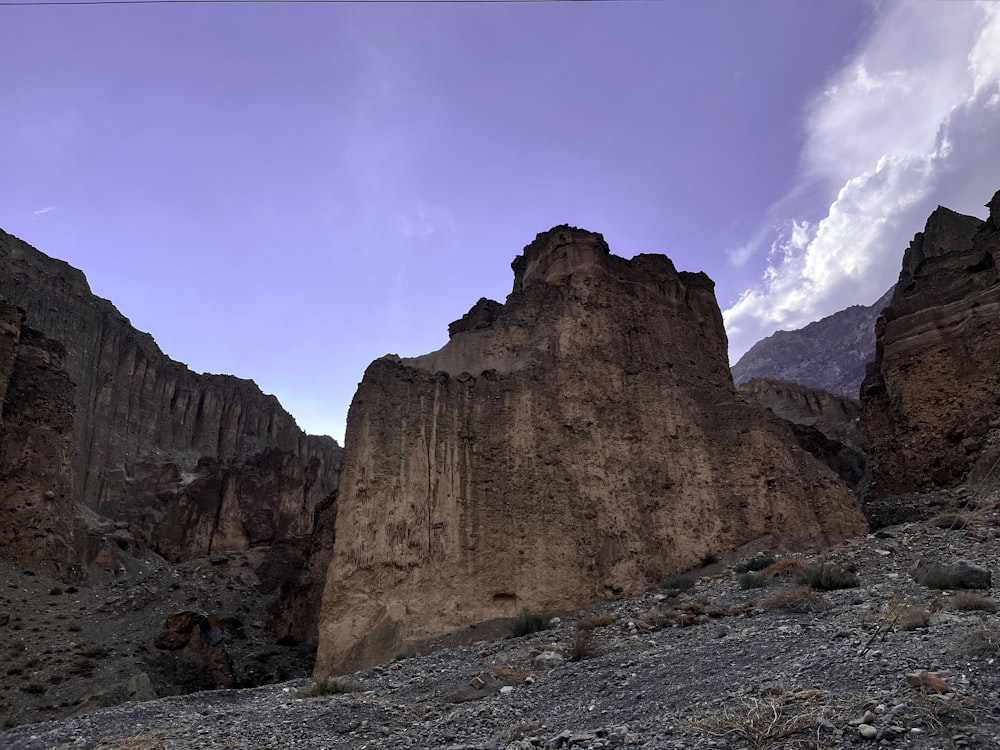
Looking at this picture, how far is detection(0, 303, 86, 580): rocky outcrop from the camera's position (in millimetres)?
26062

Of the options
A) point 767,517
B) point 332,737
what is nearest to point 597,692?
point 332,737

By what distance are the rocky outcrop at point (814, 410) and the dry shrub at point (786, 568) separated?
2436cm

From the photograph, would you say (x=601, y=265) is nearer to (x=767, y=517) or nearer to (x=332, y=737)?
(x=767, y=517)

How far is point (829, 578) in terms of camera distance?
13891 millimetres

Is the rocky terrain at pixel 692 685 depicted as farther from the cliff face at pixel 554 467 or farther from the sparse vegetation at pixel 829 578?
the cliff face at pixel 554 467

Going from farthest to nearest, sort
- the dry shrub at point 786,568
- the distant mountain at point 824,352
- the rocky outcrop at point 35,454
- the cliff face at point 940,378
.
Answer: the distant mountain at point 824,352 < the rocky outcrop at point 35,454 < the cliff face at point 940,378 < the dry shrub at point 786,568

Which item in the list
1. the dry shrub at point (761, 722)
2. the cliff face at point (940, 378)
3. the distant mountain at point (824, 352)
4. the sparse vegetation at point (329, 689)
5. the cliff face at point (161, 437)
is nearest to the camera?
the dry shrub at point (761, 722)

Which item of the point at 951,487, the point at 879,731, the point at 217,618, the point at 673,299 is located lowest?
the point at 879,731

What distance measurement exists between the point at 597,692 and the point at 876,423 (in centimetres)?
2227

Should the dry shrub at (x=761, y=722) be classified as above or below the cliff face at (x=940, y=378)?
below

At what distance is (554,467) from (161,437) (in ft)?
205

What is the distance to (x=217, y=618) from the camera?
2770cm

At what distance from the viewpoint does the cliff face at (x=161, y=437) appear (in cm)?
4816

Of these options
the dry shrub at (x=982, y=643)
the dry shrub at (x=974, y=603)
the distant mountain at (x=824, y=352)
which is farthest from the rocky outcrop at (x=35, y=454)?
the distant mountain at (x=824, y=352)
